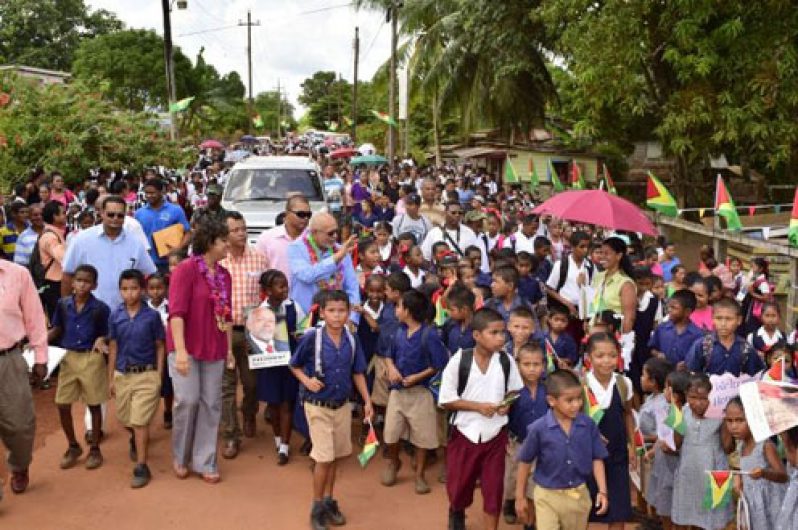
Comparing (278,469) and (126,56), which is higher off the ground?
(126,56)

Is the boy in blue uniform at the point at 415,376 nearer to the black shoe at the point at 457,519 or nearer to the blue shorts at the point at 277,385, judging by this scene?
the black shoe at the point at 457,519

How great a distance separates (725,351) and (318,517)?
2.87m

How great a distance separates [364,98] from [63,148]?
197 ft

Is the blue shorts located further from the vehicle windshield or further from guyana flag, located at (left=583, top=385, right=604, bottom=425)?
the vehicle windshield

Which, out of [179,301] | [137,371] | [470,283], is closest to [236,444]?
[137,371]

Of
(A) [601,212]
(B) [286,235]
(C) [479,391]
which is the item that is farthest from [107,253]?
(A) [601,212]

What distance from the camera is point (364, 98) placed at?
72.2 m

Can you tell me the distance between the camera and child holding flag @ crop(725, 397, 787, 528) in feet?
13.3

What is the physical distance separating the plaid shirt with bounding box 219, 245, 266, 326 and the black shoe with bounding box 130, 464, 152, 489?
1.26m

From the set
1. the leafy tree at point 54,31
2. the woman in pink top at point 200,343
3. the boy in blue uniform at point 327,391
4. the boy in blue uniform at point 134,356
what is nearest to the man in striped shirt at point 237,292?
the woman in pink top at point 200,343

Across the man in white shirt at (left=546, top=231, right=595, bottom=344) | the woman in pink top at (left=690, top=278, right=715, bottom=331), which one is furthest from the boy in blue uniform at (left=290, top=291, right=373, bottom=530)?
the woman in pink top at (left=690, top=278, right=715, bottom=331)

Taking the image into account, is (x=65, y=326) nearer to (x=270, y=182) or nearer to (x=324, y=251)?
(x=324, y=251)

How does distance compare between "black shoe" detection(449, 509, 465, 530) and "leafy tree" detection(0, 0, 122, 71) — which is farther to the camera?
"leafy tree" detection(0, 0, 122, 71)

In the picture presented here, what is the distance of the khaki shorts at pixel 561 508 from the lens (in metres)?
4.04
